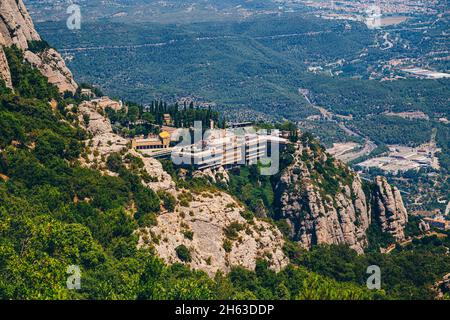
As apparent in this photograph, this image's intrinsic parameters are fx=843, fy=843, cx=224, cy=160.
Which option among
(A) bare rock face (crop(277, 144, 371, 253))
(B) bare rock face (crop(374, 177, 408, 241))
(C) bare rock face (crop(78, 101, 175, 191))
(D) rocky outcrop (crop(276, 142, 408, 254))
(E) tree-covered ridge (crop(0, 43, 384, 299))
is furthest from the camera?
(B) bare rock face (crop(374, 177, 408, 241))

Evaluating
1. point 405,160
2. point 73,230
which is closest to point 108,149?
point 73,230

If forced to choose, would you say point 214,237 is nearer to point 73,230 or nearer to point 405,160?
point 73,230

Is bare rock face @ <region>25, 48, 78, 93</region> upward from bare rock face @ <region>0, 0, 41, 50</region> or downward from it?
downward

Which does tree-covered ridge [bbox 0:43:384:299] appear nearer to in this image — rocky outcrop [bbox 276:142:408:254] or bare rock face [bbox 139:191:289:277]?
bare rock face [bbox 139:191:289:277]

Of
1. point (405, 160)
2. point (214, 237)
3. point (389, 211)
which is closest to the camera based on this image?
point (214, 237)

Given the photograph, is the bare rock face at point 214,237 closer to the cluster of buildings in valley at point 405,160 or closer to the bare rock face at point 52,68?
the bare rock face at point 52,68

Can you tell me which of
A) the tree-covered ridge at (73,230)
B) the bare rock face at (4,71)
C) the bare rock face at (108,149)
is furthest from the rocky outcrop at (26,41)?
the bare rock face at (108,149)

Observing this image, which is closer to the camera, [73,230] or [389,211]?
[73,230]

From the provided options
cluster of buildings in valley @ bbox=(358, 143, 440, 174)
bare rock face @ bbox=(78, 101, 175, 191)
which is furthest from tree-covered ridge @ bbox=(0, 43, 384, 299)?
cluster of buildings in valley @ bbox=(358, 143, 440, 174)
